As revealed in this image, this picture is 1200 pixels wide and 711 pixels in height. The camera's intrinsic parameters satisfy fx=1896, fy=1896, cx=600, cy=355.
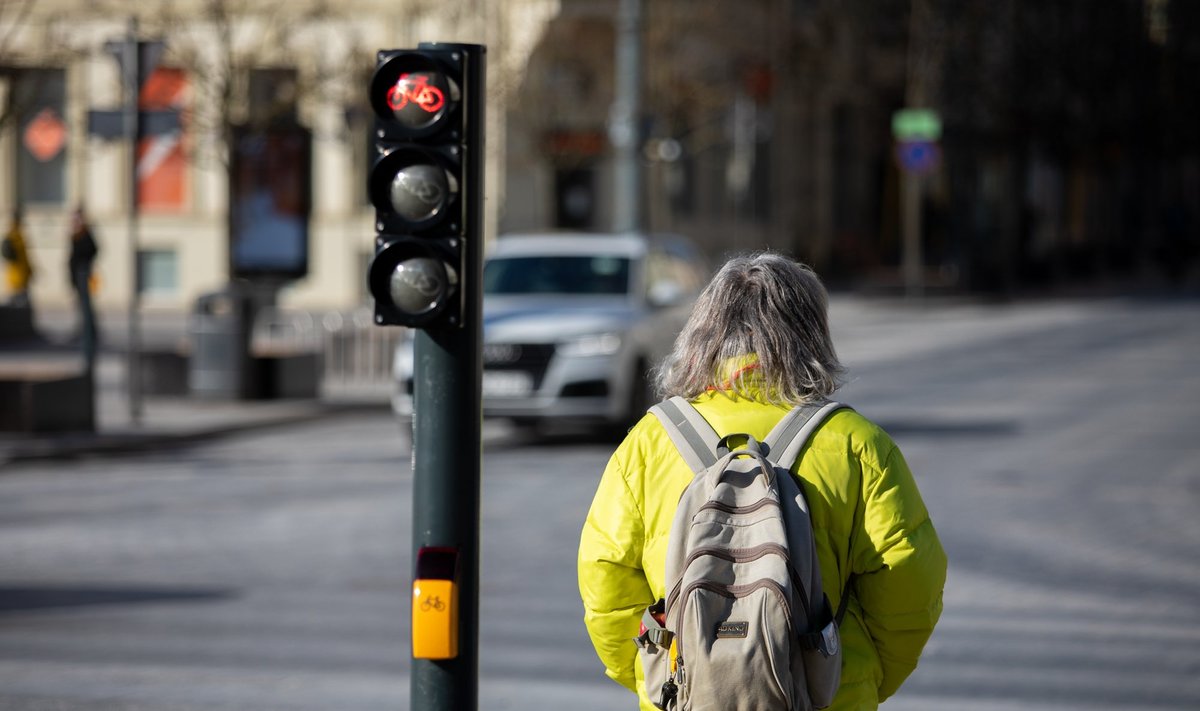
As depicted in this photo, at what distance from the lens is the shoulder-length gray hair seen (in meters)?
3.29

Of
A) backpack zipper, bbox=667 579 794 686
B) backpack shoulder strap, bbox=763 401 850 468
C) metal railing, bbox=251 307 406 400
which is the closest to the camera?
backpack zipper, bbox=667 579 794 686

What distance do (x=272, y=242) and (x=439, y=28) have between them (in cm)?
1232

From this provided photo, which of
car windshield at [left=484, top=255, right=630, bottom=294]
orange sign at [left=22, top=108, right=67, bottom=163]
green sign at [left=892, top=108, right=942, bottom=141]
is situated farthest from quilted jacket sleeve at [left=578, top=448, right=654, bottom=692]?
orange sign at [left=22, top=108, right=67, bottom=163]

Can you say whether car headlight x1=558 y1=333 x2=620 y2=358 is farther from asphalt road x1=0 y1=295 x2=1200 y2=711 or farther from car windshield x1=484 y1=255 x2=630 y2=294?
car windshield x1=484 y1=255 x2=630 y2=294

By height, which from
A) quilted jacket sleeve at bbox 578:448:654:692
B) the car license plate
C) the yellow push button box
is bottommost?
the car license plate

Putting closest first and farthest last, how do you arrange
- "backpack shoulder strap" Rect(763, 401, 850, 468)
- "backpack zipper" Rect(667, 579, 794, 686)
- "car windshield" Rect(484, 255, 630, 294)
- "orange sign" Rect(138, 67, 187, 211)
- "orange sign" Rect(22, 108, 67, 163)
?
"backpack zipper" Rect(667, 579, 794, 686) → "backpack shoulder strap" Rect(763, 401, 850, 468) → "car windshield" Rect(484, 255, 630, 294) → "orange sign" Rect(22, 108, 67, 163) → "orange sign" Rect(138, 67, 187, 211)

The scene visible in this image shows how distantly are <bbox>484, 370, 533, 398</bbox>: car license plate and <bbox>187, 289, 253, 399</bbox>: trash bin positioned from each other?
182 inches

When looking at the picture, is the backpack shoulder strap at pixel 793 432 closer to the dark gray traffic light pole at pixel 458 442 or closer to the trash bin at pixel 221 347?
the dark gray traffic light pole at pixel 458 442

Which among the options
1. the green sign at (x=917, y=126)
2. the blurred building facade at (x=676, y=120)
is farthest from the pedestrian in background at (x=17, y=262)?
the green sign at (x=917, y=126)

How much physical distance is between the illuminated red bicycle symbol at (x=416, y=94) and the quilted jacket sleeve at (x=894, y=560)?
6.11 feet

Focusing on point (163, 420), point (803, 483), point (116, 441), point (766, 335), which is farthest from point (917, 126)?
point (803, 483)

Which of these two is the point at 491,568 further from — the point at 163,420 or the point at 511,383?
the point at 163,420

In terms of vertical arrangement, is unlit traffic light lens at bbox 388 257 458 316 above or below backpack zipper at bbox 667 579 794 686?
above

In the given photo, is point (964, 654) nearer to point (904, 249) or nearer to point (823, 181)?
point (823, 181)
